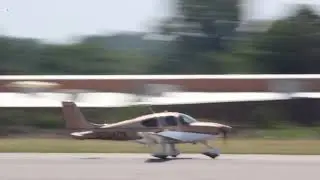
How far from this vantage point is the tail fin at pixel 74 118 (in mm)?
34531

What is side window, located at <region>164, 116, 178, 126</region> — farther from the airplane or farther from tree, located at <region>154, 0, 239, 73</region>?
tree, located at <region>154, 0, 239, 73</region>

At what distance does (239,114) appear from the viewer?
54094 mm

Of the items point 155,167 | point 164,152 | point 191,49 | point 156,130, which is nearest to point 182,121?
point 156,130

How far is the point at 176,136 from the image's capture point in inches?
1232

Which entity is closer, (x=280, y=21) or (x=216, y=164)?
(x=216, y=164)

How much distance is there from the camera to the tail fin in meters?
34.5

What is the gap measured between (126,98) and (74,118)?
20.1 meters

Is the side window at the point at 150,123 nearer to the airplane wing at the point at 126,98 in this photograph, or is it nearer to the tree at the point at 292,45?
the airplane wing at the point at 126,98

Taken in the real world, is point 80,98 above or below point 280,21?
→ below

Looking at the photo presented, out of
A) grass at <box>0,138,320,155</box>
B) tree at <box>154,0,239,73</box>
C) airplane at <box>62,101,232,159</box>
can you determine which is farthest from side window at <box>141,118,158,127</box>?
tree at <box>154,0,239,73</box>

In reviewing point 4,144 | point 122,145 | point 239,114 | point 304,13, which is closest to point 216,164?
point 122,145

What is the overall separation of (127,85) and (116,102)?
3487mm

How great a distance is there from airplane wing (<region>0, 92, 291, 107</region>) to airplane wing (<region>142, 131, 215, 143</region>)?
2089 cm

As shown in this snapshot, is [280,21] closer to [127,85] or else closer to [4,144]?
[127,85]
